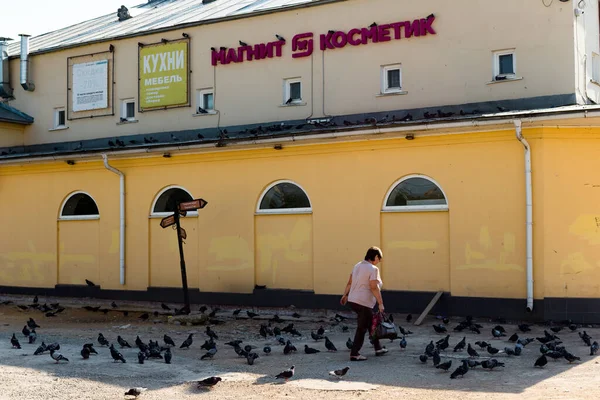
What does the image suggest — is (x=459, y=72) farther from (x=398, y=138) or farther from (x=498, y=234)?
(x=498, y=234)

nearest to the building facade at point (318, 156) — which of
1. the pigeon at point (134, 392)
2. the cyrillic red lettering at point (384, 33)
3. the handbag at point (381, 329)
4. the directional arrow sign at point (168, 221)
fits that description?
the cyrillic red lettering at point (384, 33)

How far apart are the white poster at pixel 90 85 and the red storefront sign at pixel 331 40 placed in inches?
160

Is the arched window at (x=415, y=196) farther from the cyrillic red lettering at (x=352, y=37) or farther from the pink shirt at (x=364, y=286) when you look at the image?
the pink shirt at (x=364, y=286)

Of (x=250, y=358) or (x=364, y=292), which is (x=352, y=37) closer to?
(x=364, y=292)

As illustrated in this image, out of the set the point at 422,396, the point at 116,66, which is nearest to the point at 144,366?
the point at 422,396

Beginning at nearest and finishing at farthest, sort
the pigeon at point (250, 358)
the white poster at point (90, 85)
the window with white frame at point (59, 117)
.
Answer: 1. the pigeon at point (250, 358)
2. the white poster at point (90, 85)
3. the window with white frame at point (59, 117)

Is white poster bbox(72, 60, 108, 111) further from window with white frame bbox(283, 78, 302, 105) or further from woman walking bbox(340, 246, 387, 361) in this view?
woman walking bbox(340, 246, 387, 361)

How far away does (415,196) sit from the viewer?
18109 millimetres

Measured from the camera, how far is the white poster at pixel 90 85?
25.8m

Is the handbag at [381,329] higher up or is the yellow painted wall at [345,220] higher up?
the yellow painted wall at [345,220]

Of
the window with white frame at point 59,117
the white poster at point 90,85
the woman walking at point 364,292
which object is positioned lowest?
the woman walking at point 364,292

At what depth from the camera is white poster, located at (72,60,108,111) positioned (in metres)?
25.8

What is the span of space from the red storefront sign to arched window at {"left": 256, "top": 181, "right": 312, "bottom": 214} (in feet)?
13.8

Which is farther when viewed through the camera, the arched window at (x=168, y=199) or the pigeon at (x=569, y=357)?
the arched window at (x=168, y=199)
